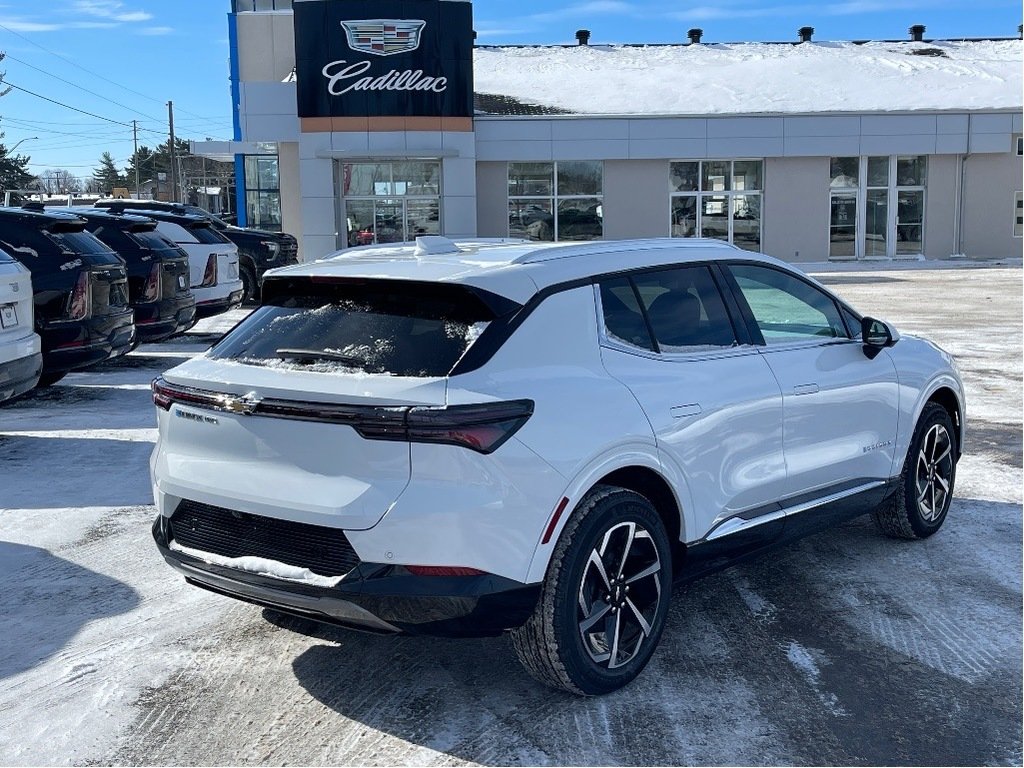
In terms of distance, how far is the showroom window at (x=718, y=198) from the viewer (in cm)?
3353

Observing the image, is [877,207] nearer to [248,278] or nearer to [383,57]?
[383,57]

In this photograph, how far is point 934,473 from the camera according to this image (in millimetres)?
6328

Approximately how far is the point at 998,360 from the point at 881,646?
31.0 feet

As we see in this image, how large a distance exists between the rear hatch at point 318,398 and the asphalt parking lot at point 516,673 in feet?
2.63

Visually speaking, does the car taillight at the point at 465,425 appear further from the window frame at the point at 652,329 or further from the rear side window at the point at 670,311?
the rear side window at the point at 670,311

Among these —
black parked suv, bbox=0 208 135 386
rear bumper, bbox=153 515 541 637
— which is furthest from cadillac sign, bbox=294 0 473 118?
rear bumper, bbox=153 515 541 637

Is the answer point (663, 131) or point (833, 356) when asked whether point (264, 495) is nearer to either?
point (833, 356)

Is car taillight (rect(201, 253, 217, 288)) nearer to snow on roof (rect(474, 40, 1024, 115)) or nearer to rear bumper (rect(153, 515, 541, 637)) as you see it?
rear bumper (rect(153, 515, 541, 637))

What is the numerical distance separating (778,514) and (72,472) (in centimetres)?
518

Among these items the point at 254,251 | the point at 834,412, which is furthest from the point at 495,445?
the point at 254,251

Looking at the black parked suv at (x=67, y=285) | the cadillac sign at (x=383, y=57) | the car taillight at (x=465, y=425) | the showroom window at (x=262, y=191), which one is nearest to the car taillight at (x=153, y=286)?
the black parked suv at (x=67, y=285)

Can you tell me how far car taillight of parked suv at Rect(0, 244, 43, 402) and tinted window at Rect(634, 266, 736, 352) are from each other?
5212 millimetres

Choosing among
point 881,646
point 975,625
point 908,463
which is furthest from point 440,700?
point 908,463

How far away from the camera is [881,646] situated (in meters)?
4.69
